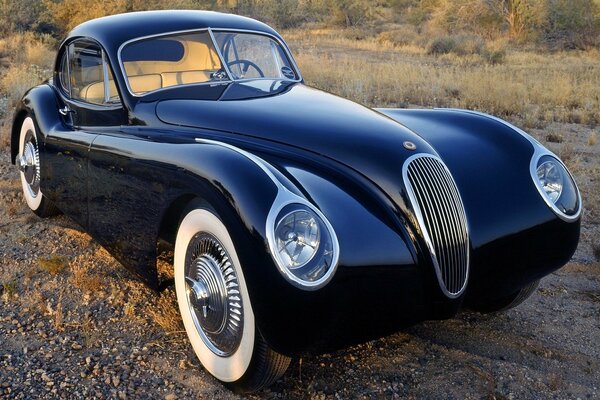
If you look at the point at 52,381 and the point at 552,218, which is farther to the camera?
the point at 552,218

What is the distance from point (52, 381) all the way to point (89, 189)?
4.56 feet

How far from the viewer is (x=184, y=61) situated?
4309mm

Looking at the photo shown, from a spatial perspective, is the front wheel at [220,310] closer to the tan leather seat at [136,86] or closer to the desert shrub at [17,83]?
the tan leather seat at [136,86]

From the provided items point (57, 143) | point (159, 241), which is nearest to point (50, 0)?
point (57, 143)

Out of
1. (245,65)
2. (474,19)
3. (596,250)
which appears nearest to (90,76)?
(245,65)

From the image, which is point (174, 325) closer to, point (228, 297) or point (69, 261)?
point (228, 297)

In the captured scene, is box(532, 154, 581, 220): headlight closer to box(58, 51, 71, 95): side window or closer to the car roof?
the car roof

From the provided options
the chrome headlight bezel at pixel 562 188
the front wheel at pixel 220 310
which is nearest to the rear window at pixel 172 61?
the front wheel at pixel 220 310

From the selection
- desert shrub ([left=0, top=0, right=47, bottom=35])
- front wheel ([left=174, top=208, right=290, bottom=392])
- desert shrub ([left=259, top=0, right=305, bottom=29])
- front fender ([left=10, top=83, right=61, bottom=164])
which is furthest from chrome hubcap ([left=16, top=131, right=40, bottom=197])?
desert shrub ([left=259, top=0, right=305, bottom=29])

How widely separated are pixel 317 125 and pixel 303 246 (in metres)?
0.98

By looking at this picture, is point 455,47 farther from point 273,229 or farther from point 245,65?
point 273,229

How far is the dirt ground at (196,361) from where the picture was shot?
9.55 feet

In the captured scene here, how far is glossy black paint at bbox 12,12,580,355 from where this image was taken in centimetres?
251

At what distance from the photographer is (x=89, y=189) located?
3.96 metres
